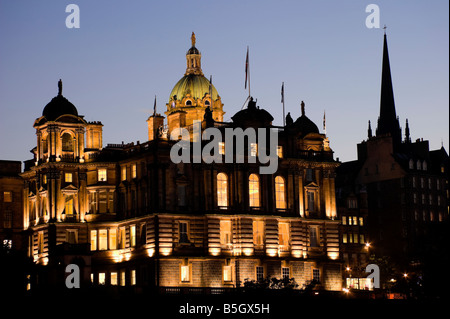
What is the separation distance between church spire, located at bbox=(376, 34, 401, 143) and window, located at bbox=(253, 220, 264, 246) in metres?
57.9

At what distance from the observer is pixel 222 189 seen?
4956 inches

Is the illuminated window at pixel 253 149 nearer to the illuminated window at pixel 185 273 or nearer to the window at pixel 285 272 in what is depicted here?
the window at pixel 285 272

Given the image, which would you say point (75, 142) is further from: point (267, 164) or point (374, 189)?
point (374, 189)

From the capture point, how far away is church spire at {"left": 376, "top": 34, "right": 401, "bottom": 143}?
7180 inches

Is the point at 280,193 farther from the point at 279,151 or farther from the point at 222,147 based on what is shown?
the point at 222,147

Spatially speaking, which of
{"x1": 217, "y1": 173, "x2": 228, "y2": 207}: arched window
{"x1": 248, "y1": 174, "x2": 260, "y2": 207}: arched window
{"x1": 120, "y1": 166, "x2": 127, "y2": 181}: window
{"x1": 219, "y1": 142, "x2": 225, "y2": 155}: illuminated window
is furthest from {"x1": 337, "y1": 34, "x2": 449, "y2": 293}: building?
{"x1": 120, "y1": 166, "x2": 127, "y2": 181}: window

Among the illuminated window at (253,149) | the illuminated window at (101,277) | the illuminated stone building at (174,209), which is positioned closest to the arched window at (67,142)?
the illuminated stone building at (174,209)

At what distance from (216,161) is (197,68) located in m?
25.7

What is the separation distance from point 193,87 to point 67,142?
67.1ft

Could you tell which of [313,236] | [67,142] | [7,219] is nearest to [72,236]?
[67,142]

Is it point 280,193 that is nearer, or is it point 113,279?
point 113,279
